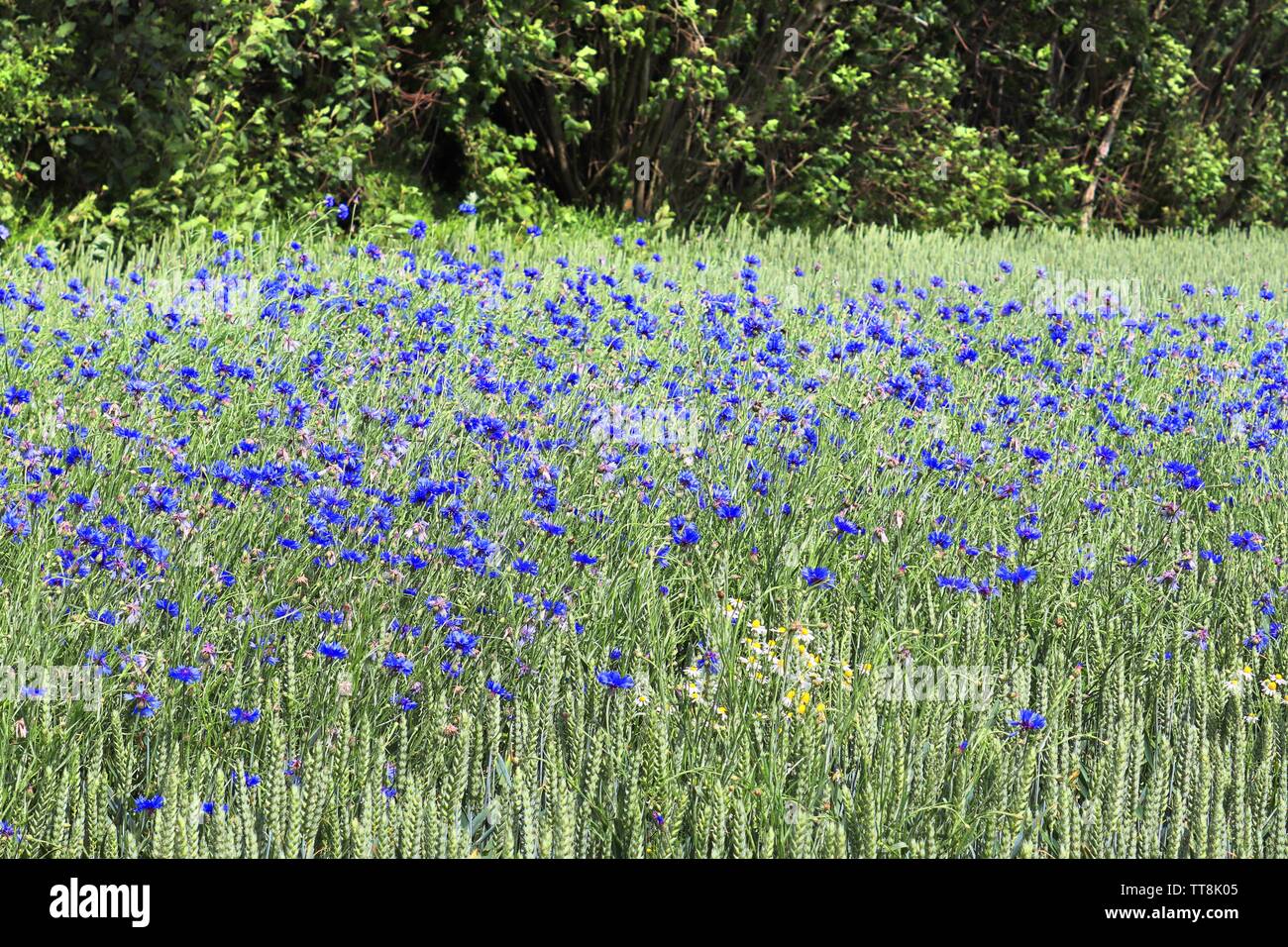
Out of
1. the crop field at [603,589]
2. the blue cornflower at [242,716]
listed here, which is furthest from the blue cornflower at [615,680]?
the blue cornflower at [242,716]

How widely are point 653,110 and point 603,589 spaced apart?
608cm

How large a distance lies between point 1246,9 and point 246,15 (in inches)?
382

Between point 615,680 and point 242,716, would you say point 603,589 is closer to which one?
point 615,680

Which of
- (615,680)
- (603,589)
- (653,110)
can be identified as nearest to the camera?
(615,680)

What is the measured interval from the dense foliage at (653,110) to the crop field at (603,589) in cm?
146

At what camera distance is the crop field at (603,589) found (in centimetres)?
231

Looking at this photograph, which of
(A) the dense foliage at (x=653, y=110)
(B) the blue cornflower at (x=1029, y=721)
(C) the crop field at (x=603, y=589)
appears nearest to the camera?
(C) the crop field at (x=603, y=589)

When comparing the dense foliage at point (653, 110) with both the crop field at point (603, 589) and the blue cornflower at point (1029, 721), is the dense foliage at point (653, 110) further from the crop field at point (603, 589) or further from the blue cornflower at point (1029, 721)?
the blue cornflower at point (1029, 721)

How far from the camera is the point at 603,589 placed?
299 centimetres

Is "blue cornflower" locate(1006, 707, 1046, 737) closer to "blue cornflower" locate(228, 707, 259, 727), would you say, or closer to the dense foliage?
"blue cornflower" locate(228, 707, 259, 727)

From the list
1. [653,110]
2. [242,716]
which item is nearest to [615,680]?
[242,716]

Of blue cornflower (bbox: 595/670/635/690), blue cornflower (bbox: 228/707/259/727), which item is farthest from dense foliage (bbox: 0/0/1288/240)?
blue cornflower (bbox: 595/670/635/690)
